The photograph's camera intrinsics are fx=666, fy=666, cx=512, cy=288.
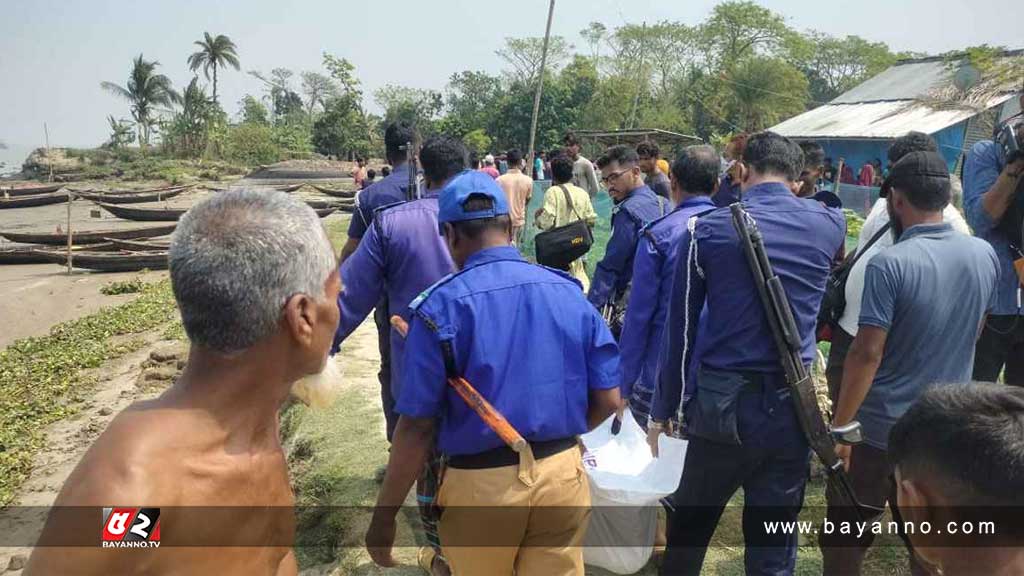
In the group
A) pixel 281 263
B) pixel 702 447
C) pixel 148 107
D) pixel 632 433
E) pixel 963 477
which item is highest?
pixel 148 107

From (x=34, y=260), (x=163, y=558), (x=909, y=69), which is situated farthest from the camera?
(x=909, y=69)

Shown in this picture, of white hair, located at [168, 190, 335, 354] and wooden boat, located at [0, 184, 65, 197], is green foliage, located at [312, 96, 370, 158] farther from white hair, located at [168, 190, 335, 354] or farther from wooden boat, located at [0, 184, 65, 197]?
white hair, located at [168, 190, 335, 354]

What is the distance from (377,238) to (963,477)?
2.62 m

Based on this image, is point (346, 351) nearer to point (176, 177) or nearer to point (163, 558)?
point (163, 558)

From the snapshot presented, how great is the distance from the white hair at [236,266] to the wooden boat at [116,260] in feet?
50.2

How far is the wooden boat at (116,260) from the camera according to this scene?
14766mm

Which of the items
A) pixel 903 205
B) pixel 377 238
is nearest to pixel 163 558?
pixel 377 238

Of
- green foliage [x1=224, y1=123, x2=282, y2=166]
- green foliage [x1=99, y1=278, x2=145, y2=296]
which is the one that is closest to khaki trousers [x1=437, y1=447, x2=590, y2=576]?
green foliage [x1=99, y1=278, x2=145, y2=296]

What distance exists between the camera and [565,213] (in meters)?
6.37

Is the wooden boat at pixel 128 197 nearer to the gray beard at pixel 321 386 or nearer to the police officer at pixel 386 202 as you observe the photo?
the police officer at pixel 386 202

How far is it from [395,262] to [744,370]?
5.64 ft

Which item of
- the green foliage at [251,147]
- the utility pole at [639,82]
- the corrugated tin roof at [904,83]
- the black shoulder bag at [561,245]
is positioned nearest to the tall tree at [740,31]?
the utility pole at [639,82]

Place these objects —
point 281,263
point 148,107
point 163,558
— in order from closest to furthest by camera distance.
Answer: point 163,558, point 281,263, point 148,107

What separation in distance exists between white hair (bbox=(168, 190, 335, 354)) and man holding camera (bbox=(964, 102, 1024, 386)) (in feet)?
11.2
